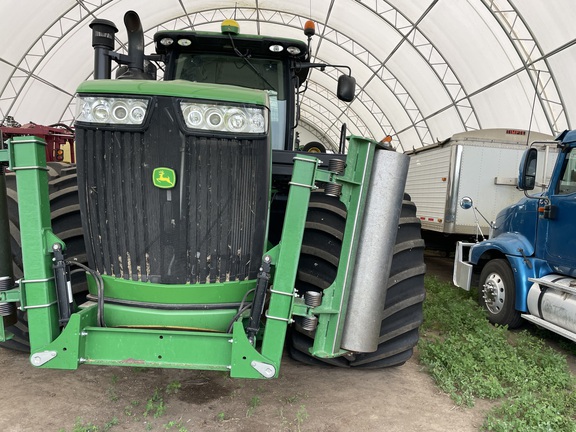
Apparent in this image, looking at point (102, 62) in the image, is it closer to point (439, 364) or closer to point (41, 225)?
point (41, 225)

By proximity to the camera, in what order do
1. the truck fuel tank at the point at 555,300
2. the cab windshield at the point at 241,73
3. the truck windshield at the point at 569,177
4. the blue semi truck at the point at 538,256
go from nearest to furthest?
the cab windshield at the point at 241,73 → the truck fuel tank at the point at 555,300 → the blue semi truck at the point at 538,256 → the truck windshield at the point at 569,177

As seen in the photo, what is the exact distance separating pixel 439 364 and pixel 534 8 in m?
10.1

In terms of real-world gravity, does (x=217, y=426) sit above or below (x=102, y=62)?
below

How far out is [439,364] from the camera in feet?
13.1

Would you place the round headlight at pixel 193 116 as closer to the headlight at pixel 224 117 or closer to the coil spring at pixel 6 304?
the headlight at pixel 224 117

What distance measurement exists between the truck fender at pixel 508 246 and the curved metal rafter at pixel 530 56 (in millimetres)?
7362

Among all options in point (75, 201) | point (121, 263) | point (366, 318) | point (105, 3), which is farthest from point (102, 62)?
point (105, 3)

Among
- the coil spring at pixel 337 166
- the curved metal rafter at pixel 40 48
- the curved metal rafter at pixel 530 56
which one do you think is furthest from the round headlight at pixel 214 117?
the curved metal rafter at pixel 40 48

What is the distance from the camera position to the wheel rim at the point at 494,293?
18.6ft

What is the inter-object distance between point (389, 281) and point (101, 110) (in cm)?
217

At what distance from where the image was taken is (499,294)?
5668 millimetres

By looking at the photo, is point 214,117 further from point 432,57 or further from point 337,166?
point 432,57

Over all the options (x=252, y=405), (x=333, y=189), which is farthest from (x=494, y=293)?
(x=333, y=189)

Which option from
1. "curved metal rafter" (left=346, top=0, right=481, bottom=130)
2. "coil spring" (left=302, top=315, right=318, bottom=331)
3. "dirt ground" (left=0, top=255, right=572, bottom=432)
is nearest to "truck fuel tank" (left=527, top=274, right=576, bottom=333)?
"dirt ground" (left=0, top=255, right=572, bottom=432)
